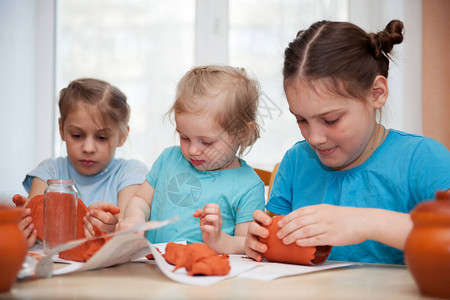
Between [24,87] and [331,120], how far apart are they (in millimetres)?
2477

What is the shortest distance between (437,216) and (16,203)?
2.61ft

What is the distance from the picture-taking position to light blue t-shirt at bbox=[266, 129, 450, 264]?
0.94 metres

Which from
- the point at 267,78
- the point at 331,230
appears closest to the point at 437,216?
the point at 331,230

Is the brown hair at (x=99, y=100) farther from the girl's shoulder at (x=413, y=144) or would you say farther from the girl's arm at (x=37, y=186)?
the girl's shoulder at (x=413, y=144)

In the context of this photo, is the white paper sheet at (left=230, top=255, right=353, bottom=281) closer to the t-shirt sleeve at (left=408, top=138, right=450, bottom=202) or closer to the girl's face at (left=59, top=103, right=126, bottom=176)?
the t-shirt sleeve at (left=408, top=138, right=450, bottom=202)

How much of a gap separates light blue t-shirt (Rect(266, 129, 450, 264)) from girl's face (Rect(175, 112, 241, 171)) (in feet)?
0.74

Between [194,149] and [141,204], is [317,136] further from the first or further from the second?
[141,204]

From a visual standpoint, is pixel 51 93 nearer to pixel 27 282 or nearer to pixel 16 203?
pixel 16 203

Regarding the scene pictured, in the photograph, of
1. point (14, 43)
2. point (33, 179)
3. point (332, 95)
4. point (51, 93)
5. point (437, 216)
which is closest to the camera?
point (437, 216)

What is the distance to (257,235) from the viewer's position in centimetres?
78

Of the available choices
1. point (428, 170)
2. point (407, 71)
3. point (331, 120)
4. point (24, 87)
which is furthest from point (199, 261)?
point (24, 87)

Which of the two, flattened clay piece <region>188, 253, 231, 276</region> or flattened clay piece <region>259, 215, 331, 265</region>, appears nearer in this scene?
flattened clay piece <region>188, 253, 231, 276</region>

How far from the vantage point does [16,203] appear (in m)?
0.95

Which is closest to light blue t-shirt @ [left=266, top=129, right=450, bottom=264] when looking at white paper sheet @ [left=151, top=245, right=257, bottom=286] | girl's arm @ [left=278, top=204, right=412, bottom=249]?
girl's arm @ [left=278, top=204, right=412, bottom=249]
